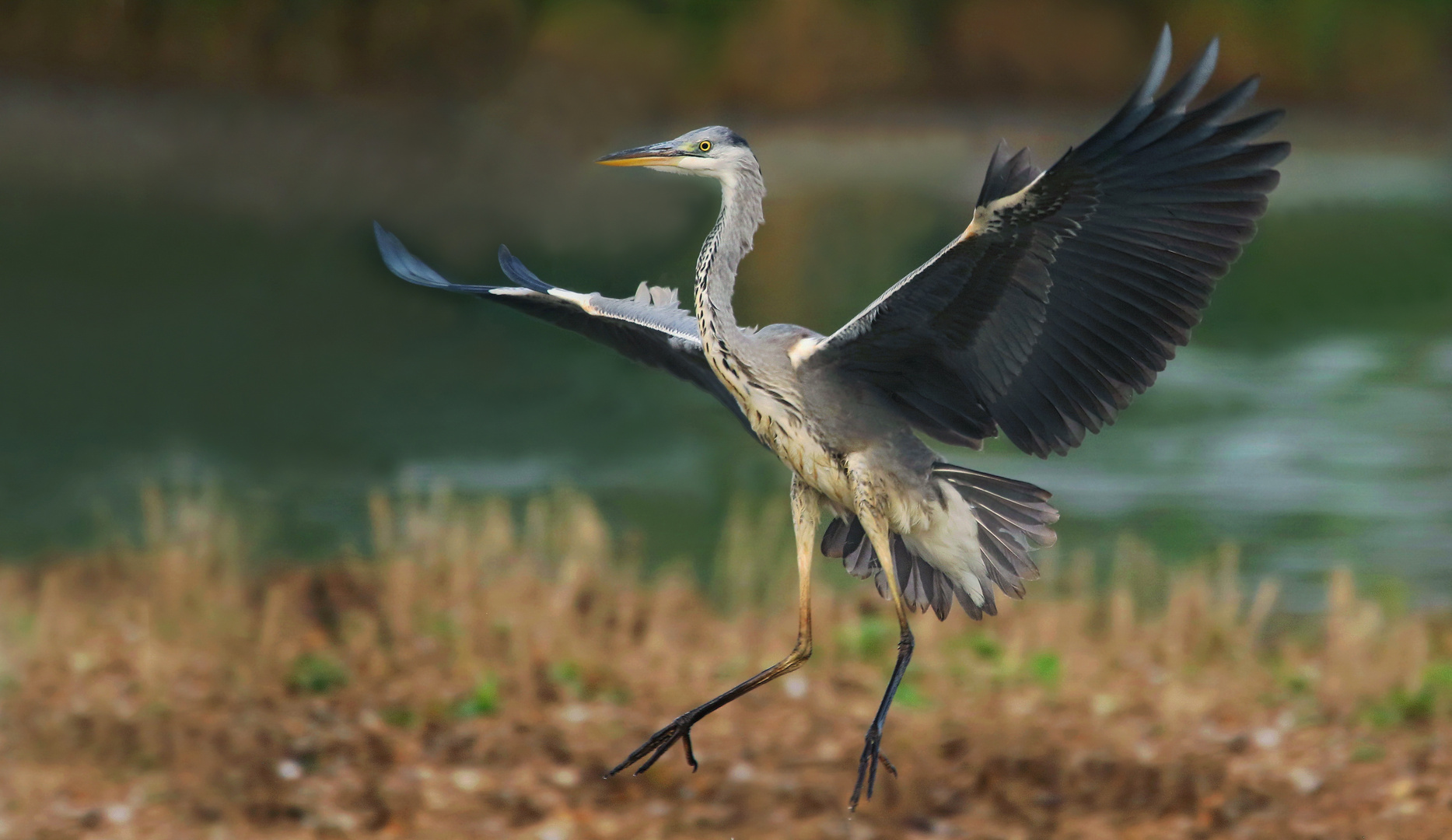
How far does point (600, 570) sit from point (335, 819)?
1.92 m

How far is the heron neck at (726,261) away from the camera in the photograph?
3.08 m

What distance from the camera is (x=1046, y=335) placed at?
3227 millimetres

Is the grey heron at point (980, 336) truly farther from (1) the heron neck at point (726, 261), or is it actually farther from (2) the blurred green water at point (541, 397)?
(2) the blurred green water at point (541, 397)

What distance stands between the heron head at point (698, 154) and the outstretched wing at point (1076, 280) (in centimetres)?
39

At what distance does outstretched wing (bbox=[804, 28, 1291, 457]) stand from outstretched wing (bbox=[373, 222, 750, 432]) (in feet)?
1.50

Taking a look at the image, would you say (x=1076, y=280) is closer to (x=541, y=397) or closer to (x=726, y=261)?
(x=726, y=261)

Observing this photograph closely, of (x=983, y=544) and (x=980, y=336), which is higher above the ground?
(x=980, y=336)

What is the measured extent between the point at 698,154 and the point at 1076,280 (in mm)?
770

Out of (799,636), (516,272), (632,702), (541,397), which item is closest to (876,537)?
(799,636)

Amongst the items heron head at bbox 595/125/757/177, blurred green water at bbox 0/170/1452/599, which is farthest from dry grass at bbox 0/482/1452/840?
heron head at bbox 595/125/757/177

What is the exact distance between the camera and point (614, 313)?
357 cm

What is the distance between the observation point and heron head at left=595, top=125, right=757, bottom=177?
3105 millimetres

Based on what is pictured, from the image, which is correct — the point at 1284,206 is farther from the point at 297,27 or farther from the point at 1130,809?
the point at 1130,809

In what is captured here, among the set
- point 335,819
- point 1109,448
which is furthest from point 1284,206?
point 335,819
